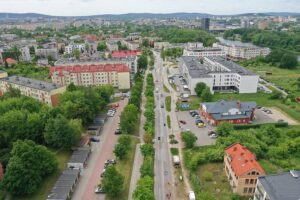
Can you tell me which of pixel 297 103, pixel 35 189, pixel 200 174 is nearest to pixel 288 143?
pixel 200 174

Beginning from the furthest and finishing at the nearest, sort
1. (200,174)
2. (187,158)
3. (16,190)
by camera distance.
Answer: (187,158)
(200,174)
(16,190)

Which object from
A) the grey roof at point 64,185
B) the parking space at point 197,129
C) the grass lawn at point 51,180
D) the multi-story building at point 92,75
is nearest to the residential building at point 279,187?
the parking space at point 197,129

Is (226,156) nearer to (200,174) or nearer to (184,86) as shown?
(200,174)

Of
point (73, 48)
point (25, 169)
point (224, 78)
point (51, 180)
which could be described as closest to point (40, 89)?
point (51, 180)

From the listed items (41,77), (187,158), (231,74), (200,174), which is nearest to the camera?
(200,174)

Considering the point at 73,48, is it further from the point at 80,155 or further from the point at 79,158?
the point at 79,158
